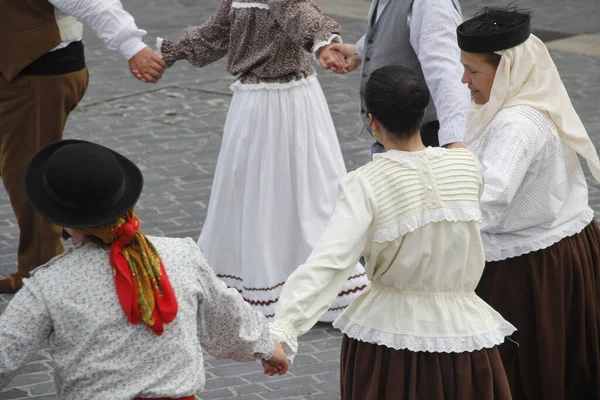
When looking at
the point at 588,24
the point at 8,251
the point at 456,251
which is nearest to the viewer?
the point at 456,251

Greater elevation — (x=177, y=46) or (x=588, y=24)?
(x=177, y=46)

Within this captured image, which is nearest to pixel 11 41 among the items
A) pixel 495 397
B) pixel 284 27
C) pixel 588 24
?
pixel 284 27

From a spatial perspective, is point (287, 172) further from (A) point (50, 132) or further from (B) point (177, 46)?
(A) point (50, 132)

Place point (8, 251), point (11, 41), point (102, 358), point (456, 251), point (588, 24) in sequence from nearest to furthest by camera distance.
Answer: point (102, 358) → point (456, 251) → point (11, 41) → point (8, 251) → point (588, 24)

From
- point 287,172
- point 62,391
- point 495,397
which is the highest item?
point 62,391

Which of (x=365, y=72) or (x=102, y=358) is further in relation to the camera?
(x=365, y=72)

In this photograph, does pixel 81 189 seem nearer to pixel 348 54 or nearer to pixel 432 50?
pixel 432 50

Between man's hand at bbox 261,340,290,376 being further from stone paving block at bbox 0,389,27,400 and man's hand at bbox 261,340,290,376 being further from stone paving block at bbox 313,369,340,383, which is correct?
stone paving block at bbox 0,389,27,400

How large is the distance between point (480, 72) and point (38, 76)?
8.43 ft

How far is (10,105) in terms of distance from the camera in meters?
5.93

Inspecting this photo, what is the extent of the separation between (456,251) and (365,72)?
181 centimetres

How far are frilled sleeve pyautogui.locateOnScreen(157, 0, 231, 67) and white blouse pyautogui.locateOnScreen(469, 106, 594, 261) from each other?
6.23 feet

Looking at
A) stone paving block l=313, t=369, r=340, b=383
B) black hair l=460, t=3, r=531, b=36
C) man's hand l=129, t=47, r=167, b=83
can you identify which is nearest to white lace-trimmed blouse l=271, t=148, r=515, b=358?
black hair l=460, t=3, r=531, b=36

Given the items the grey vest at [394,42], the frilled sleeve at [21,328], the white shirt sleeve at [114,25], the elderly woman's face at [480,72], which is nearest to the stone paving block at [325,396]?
the grey vest at [394,42]
